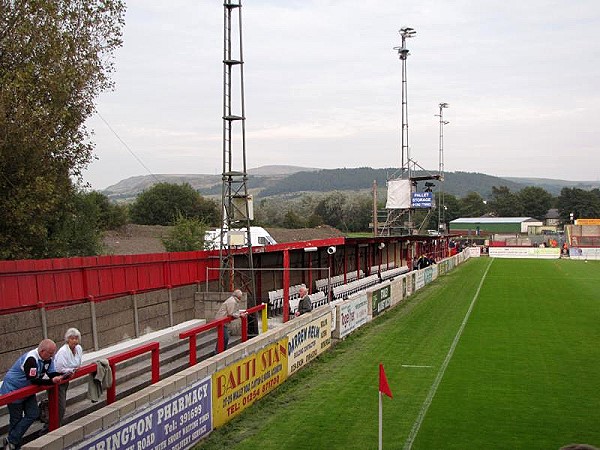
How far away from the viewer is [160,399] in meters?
8.65

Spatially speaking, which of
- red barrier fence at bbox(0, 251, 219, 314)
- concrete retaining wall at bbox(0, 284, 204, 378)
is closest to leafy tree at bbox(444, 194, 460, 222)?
red barrier fence at bbox(0, 251, 219, 314)

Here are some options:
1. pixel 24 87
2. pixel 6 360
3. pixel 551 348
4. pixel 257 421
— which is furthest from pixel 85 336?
pixel 551 348

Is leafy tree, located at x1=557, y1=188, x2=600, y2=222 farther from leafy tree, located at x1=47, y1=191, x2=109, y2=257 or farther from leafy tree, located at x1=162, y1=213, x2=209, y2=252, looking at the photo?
leafy tree, located at x1=47, y1=191, x2=109, y2=257

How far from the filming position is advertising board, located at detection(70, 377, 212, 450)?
7.60 meters

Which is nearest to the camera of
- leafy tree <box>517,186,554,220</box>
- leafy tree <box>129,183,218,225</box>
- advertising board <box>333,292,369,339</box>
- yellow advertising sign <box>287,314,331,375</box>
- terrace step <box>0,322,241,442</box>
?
terrace step <box>0,322,241,442</box>

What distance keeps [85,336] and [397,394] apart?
6445mm

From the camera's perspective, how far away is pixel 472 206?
581ft

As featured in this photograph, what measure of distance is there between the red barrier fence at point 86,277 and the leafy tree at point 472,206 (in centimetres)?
16387

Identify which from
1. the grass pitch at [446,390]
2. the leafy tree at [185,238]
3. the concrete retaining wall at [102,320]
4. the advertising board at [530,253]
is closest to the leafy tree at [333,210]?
the advertising board at [530,253]

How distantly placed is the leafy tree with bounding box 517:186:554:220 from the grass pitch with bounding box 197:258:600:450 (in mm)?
168385

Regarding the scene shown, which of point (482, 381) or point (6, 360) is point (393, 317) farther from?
point (6, 360)

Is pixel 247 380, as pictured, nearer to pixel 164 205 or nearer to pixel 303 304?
pixel 303 304

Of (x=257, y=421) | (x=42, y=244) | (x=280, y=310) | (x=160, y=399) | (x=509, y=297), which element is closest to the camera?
(x=160, y=399)

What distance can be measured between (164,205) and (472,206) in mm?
108632
